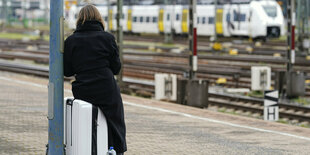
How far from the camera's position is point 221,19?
47562 millimetres

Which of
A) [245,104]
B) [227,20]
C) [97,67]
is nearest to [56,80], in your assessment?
[97,67]

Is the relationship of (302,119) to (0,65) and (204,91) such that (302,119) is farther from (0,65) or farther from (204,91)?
(0,65)

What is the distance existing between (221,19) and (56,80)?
4154cm

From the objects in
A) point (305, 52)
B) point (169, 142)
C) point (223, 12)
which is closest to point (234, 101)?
point (169, 142)

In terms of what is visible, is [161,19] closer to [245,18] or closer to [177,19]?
[177,19]

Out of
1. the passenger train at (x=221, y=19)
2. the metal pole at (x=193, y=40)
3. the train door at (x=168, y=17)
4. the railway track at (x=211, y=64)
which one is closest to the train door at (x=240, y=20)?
the passenger train at (x=221, y=19)

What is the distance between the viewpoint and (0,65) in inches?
1238

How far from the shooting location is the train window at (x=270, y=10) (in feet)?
152

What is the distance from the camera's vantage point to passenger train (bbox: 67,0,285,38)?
45.6 meters

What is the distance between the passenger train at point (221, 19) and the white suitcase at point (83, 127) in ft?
121

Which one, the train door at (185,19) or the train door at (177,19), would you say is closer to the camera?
the train door at (185,19)

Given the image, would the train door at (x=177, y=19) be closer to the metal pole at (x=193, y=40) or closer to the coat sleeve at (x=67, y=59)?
the metal pole at (x=193, y=40)

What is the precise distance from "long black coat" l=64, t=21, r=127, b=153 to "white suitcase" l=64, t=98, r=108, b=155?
0.24 feet

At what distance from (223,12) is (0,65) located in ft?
65.5
